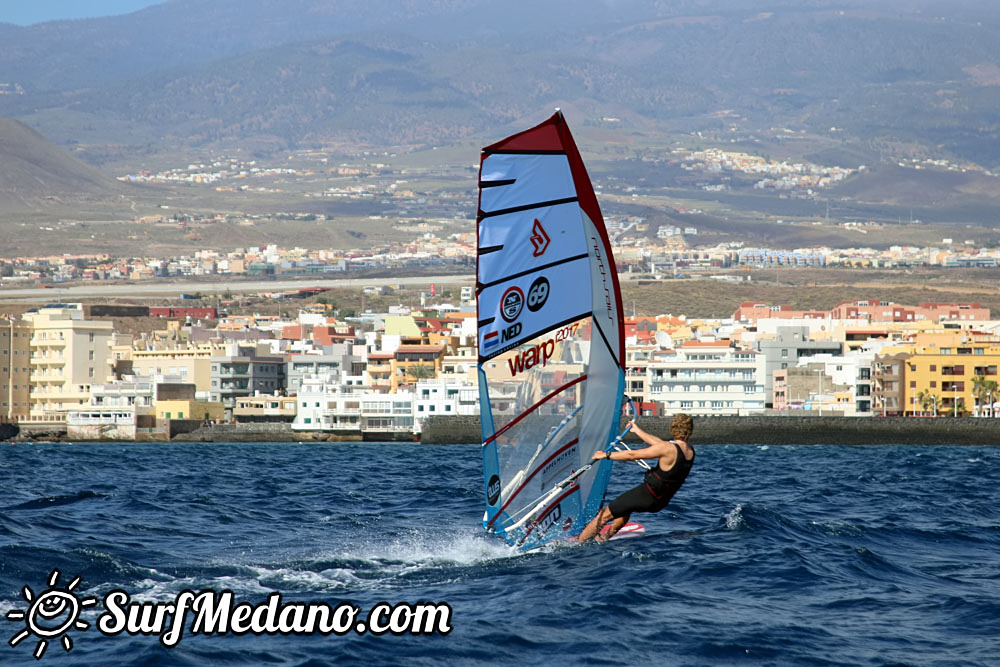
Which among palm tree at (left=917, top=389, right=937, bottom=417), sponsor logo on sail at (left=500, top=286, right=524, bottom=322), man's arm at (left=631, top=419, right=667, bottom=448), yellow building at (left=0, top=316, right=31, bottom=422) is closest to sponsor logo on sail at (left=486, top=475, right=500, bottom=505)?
man's arm at (left=631, top=419, right=667, bottom=448)

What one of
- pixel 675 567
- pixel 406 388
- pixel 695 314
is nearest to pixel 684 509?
pixel 675 567

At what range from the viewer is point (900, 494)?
89.2 feet

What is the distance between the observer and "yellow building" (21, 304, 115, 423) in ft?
279

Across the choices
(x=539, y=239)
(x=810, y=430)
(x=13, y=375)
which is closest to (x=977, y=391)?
(x=810, y=430)

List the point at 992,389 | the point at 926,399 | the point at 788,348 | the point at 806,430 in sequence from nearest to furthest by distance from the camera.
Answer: the point at 806,430 < the point at 992,389 < the point at 926,399 < the point at 788,348

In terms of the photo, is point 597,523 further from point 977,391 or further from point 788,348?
point 788,348

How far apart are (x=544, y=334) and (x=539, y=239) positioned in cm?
85

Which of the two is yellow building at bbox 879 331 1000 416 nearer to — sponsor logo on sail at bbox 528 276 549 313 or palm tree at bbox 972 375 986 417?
palm tree at bbox 972 375 986 417

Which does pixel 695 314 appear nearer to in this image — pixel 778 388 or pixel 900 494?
pixel 778 388

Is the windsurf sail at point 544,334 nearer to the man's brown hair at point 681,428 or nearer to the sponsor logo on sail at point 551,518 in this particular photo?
the sponsor logo on sail at point 551,518

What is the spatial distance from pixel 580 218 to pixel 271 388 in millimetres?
76846

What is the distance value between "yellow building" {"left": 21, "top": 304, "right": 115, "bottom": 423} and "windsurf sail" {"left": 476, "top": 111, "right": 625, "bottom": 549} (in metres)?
70.6

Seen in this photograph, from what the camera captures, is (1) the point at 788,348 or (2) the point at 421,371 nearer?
(1) the point at 788,348

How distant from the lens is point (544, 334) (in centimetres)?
1455
